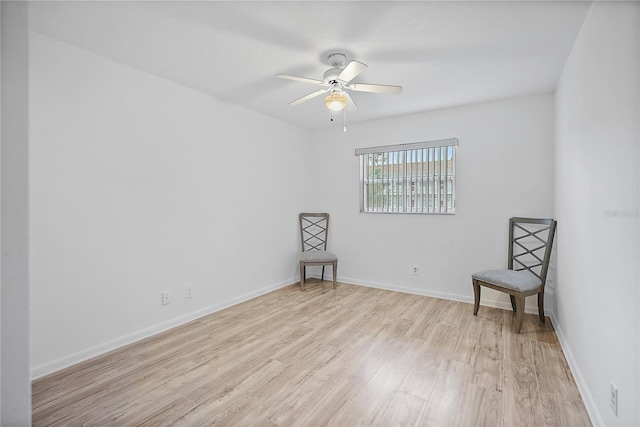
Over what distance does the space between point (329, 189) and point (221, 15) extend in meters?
3.20

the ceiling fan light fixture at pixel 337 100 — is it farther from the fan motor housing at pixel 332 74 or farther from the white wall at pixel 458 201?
the white wall at pixel 458 201

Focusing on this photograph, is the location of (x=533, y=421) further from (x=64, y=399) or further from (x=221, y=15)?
(x=221, y=15)

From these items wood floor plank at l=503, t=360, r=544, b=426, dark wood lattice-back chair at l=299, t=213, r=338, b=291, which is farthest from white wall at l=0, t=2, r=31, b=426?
dark wood lattice-back chair at l=299, t=213, r=338, b=291

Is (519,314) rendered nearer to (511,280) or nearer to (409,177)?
(511,280)

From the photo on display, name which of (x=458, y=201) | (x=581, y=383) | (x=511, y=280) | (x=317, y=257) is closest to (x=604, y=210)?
(x=581, y=383)

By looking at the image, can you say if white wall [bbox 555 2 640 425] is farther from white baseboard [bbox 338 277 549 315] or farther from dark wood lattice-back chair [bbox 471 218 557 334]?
white baseboard [bbox 338 277 549 315]

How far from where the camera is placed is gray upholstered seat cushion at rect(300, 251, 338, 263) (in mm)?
4406

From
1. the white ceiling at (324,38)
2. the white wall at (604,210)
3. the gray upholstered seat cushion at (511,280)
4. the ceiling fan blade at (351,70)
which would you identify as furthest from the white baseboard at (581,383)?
the ceiling fan blade at (351,70)

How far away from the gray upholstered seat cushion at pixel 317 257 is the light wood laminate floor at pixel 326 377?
1.16 metres

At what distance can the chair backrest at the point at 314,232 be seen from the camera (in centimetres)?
496

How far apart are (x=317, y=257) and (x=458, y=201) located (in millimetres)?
2027

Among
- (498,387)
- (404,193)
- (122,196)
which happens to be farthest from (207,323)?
(404,193)

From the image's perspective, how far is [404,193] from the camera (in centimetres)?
435

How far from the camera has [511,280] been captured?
296 cm
